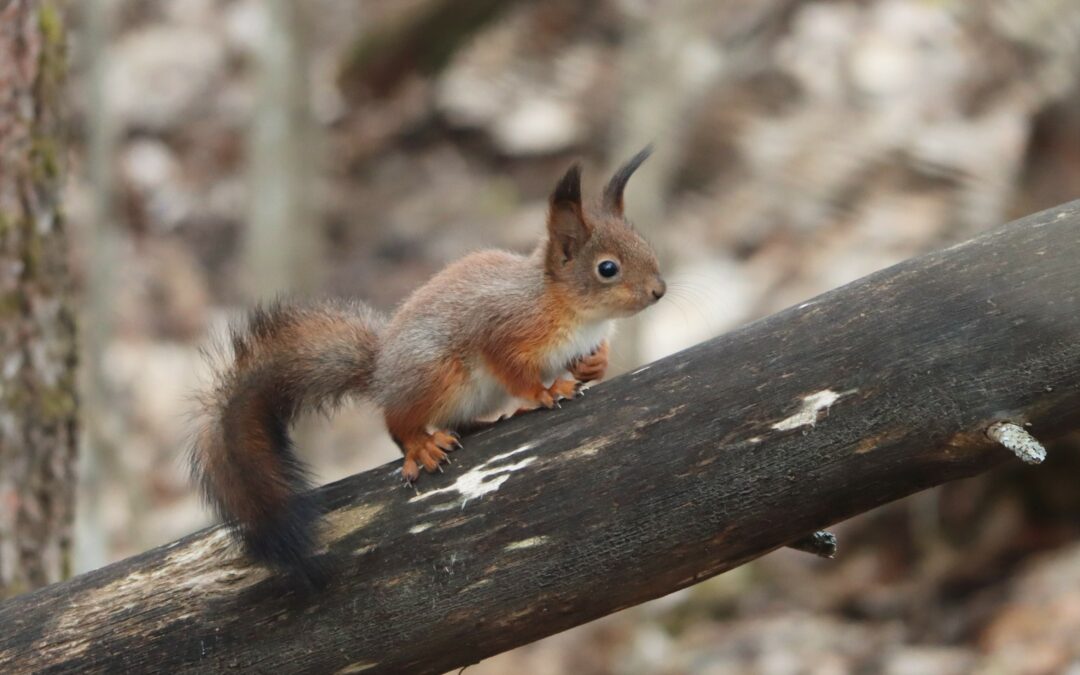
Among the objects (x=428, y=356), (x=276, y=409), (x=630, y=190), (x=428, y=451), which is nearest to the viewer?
(x=428, y=451)

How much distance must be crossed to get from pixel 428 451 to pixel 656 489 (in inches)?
23.6

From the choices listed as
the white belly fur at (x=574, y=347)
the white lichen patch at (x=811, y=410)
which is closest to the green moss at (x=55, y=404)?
the white belly fur at (x=574, y=347)

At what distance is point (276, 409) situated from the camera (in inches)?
122

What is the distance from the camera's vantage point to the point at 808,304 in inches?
110

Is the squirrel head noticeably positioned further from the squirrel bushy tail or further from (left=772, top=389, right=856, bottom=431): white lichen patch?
(left=772, top=389, right=856, bottom=431): white lichen patch

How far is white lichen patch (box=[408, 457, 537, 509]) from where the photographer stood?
2.76m

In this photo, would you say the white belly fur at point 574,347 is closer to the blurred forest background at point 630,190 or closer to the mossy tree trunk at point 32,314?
the blurred forest background at point 630,190

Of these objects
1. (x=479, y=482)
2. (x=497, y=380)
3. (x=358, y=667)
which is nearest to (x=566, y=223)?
(x=497, y=380)

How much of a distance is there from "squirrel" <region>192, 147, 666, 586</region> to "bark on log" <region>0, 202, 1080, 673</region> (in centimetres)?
14

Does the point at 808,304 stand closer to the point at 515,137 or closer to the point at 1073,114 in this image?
the point at 1073,114

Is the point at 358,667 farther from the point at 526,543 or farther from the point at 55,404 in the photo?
the point at 55,404

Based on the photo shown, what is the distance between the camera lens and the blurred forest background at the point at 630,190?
6027mm

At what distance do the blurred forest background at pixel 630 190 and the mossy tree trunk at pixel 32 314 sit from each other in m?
0.21

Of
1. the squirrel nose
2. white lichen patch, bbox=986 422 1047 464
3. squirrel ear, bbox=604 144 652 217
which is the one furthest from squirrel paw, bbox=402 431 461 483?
white lichen patch, bbox=986 422 1047 464
